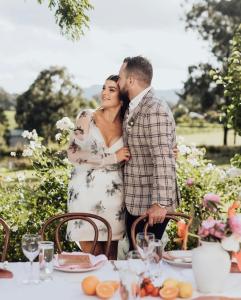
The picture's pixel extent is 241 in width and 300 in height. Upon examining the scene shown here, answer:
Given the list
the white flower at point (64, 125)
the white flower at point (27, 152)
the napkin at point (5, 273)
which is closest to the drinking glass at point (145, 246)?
the napkin at point (5, 273)

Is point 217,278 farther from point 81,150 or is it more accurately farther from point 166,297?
point 81,150

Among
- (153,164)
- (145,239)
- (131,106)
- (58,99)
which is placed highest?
(58,99)

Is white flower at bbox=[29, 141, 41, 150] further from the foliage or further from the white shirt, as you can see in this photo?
the foliage

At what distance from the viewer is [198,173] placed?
4.95 meters

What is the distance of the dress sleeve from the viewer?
3.51m

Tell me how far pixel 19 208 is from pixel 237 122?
1901 millimetres

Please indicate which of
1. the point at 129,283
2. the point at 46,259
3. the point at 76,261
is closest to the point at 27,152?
the point at 76,261

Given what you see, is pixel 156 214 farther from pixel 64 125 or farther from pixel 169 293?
pixel 64 125

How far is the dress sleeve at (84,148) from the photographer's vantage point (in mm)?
3508

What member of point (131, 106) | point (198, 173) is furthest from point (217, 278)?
point (198, 173)

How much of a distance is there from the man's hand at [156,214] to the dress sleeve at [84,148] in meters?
0.43

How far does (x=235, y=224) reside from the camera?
7.20 ft

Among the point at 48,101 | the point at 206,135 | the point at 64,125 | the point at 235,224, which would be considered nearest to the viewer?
the point at 235,224

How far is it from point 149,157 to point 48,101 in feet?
87.8
